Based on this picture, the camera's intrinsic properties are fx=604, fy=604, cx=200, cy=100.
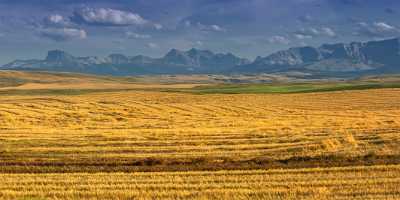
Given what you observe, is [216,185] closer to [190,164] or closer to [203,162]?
[190,164]

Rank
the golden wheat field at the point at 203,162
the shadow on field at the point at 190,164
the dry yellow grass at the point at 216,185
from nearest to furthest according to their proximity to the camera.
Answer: the dry yellow grass at the point at 216,185 → the golden wheat field at the point at 203,162 → the shadow on field at the point at 190,164

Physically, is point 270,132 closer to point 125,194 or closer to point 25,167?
point 25,167

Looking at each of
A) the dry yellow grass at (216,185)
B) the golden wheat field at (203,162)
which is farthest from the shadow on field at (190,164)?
the dry yellow grass at (216,185)

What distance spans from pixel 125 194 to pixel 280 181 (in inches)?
218

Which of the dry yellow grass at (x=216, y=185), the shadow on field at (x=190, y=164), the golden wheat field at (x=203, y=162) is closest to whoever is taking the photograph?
the dry yellow grass at (x=216, y=185)

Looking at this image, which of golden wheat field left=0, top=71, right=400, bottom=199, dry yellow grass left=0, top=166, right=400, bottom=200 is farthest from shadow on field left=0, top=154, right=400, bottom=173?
dry yellow grass left=0, top=166, right=400, bottom=200

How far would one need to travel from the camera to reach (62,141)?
33.8 m

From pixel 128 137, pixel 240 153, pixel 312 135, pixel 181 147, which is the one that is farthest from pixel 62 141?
pixel 312 135

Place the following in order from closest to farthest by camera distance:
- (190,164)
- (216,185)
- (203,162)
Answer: (216,185) → (190,164) → (203,162)

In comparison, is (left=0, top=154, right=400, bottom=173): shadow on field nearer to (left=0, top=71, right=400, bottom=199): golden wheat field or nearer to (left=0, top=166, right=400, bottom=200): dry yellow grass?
(left=0, top=71, right=400, bottom=199): golden wheat field

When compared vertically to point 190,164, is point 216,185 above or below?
above

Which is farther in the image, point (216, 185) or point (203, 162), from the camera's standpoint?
point (203, 162)

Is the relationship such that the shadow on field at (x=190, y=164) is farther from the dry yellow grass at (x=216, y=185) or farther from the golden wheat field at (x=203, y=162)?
the dry yellow grass at (x=216, y=185)

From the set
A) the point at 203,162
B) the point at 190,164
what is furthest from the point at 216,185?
the point at 203,162
